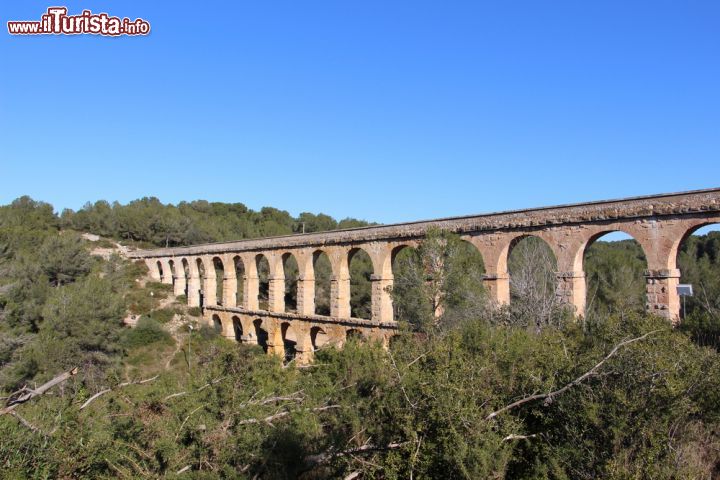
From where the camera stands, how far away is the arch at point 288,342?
25272 millimetres

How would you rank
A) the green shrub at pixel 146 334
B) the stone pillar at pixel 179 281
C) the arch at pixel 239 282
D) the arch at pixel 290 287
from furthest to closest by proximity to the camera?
the arch at pixel 290 287
the stone pillar at pixel 179 281
the arch at pixel 239 282
the green shrub at pixel 146 334

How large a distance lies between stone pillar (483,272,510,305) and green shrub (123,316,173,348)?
18.6m

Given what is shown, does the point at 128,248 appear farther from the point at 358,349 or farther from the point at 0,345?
the point at 358,349

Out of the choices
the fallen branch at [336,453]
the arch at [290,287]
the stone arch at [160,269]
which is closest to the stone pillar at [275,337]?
the arch at [290,287]

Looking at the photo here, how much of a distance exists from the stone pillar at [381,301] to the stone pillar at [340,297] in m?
2.10

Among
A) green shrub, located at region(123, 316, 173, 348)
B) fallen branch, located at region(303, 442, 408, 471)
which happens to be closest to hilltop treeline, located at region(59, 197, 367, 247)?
green shrub, located at region(123, 316, 173, 348)

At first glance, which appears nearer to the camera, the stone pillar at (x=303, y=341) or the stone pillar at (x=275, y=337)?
the stone pillar at (x=303, y=341)

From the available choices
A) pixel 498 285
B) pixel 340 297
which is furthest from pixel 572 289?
pixel 340 297

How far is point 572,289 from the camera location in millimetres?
15109

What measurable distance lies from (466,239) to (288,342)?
56.4 ft

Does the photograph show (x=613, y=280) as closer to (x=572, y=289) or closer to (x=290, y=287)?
(x=572, y=289)

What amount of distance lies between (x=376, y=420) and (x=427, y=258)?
10.4 m

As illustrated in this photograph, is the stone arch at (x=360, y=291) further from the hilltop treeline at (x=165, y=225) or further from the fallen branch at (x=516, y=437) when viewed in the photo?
the fallen branch at (x=516, y=437)

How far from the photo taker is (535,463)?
5.82m
